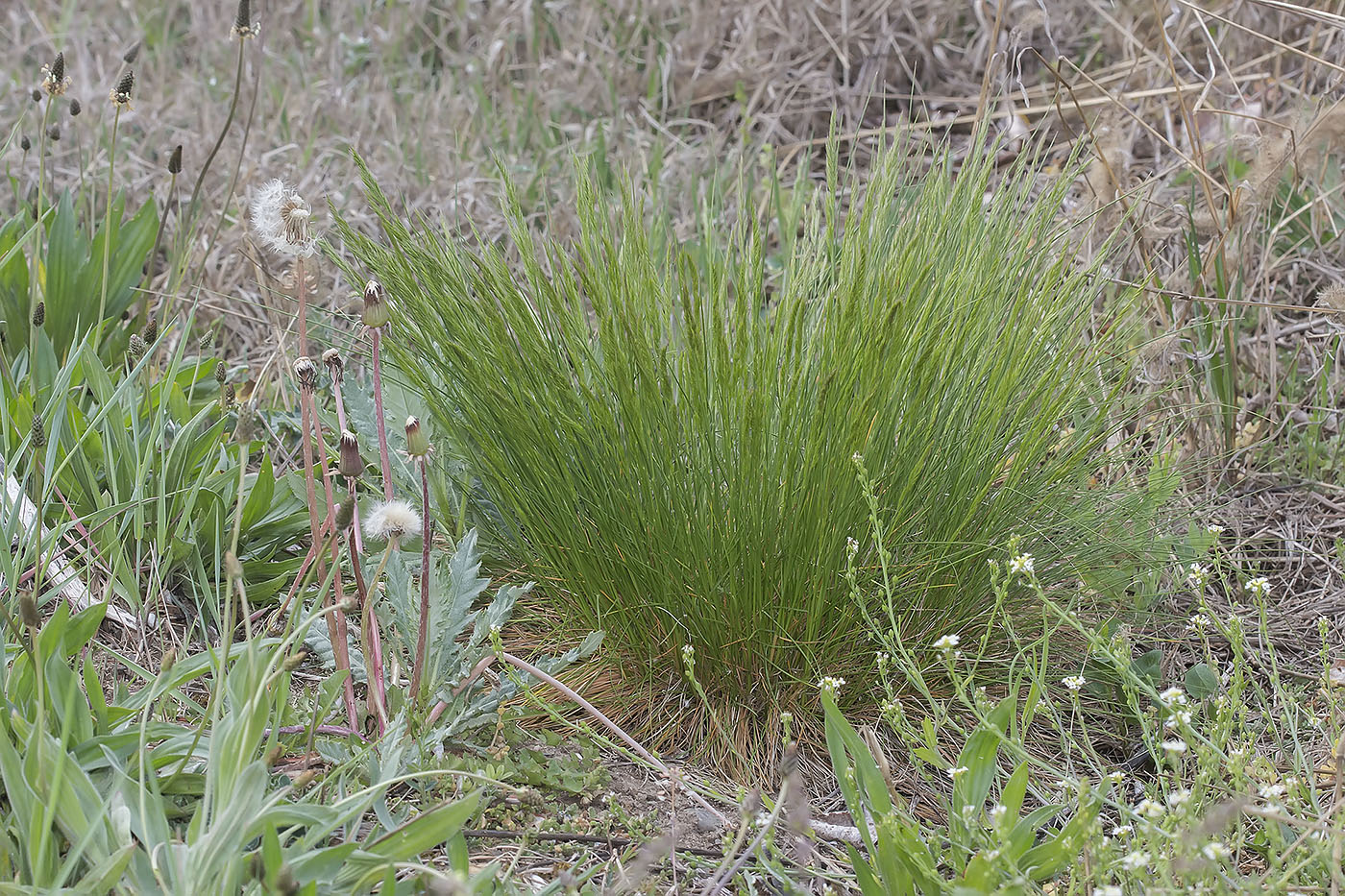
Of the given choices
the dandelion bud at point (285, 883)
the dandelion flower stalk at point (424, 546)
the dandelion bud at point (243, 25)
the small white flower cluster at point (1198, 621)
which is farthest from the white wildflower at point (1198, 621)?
the dandelion bud at point (243, 25)

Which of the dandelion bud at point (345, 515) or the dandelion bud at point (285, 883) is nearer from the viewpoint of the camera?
the dandelion bud at point (285, 883)

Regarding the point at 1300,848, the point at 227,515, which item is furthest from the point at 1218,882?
the point at 227,515

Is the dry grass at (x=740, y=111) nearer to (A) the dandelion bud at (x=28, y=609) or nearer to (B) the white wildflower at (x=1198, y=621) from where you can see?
(B) the white wildflower at (x=1198, y=621)

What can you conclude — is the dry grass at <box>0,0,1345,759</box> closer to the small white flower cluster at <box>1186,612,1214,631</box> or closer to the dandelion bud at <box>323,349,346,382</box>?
the small white flower cluster at <box>1186,612,1214,631</box>

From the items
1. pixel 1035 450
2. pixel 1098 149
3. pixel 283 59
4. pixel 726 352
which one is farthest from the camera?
pixel 283 59

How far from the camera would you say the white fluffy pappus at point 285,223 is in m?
1.31

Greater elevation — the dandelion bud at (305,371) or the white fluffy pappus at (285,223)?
the white fluffy pappus at (285,223)

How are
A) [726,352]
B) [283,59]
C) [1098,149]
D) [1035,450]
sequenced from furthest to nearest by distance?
[283,59], [1098,149], [1035,450], [726,352]

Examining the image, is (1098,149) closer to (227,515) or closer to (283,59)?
(227,515)

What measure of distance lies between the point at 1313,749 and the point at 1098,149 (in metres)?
1.05

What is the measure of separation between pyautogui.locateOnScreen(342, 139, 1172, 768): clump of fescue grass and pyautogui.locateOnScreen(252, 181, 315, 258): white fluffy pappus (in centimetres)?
18

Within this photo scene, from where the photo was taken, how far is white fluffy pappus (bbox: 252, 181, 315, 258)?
1.31 m

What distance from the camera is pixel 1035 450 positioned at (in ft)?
5.07

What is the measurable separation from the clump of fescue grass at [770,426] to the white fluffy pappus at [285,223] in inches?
7.3
